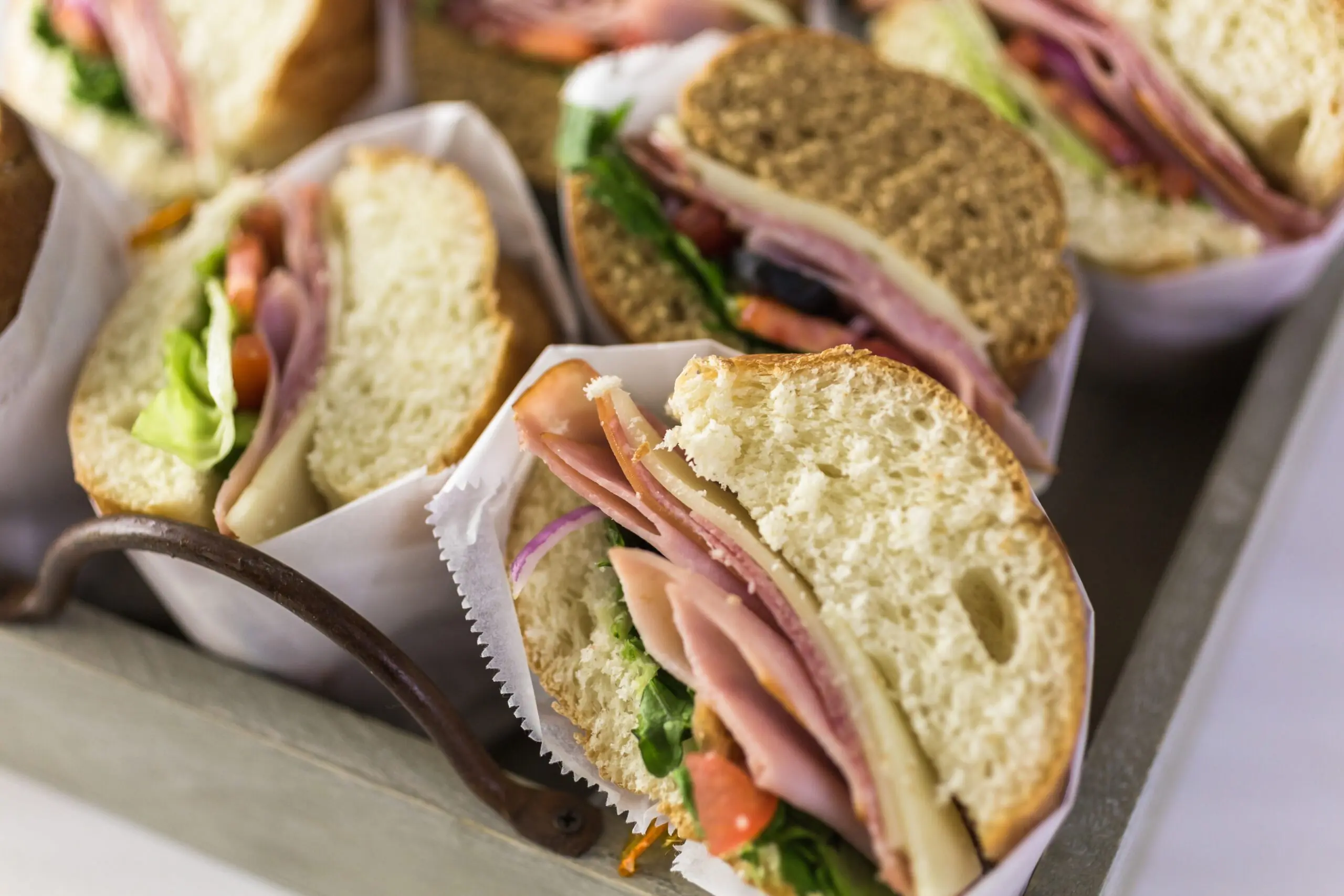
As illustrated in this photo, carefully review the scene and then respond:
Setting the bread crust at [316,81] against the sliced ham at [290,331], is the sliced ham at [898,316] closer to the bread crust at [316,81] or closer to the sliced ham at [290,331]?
the sliced ham at [290,331]

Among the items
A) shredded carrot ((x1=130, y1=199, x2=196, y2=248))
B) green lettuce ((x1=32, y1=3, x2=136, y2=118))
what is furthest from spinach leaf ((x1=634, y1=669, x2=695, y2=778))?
green lettuce ((x1=32, y1=3, x2=136, y2=118))

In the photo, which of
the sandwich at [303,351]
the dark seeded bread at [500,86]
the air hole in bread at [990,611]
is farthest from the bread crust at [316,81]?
the air hole in bread at [990,611]

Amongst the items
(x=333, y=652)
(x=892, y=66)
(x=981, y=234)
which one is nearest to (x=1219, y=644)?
(x=981, y=234)

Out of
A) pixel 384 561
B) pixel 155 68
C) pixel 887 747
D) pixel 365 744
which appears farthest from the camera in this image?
pixel 155 68

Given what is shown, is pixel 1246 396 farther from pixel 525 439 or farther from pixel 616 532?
pixel 525 439

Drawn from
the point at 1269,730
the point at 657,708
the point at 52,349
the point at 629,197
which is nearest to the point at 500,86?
the point at 629,197

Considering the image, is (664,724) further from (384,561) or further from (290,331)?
(290,331)
